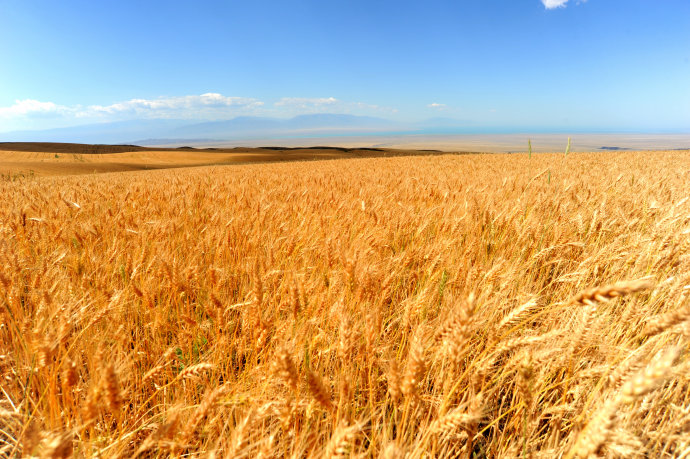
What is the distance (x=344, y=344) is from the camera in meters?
0.88

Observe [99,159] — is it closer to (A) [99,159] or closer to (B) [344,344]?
(A) [99,159]

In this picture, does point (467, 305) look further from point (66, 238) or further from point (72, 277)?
point (66, 238)

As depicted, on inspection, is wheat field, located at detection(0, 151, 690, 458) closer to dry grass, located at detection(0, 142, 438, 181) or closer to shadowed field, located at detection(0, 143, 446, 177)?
shadowed field, located at detection(0, 143, 446, 177)

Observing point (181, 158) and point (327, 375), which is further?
point (181, 158)

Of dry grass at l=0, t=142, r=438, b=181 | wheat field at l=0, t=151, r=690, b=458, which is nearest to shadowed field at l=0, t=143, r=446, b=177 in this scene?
dry grass at l=0, t=142, r=438, b=181

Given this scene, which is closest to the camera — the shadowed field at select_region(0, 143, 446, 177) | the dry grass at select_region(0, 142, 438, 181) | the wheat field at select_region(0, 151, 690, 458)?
the wheat field at select_region(0, 151, 690, 458)

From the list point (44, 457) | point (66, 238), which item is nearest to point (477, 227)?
point (44, 457)

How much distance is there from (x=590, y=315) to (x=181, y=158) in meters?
40.0

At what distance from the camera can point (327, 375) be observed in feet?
3.87

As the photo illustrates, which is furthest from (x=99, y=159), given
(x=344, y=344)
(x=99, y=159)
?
(x=344, y=344)

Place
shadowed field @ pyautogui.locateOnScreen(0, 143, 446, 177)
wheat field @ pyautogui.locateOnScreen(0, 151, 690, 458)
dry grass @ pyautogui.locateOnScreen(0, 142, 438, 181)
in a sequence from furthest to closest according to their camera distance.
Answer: shadowed field @ pyautogui.locateOnScreen(0, 143, 446, 177) → dry grass @ pyautogui.locateOnScreen(0, 142, 438, 181) → wheat field @ pyautogui.locateOnScreen(0, 151, 690, 458)

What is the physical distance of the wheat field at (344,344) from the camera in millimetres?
757

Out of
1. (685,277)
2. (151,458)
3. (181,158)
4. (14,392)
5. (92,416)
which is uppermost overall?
(181,158)

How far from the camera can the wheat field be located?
757mm
